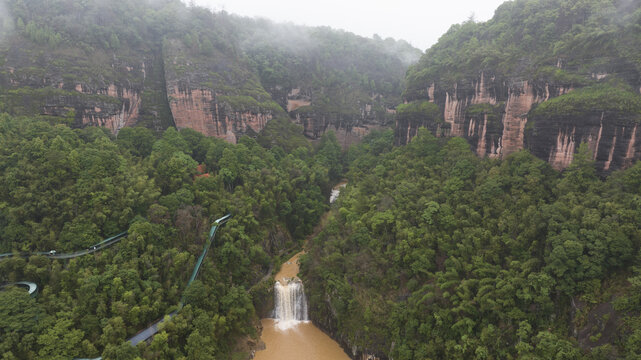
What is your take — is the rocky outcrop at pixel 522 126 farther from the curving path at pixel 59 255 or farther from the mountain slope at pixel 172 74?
the curving path at pixel 59 255

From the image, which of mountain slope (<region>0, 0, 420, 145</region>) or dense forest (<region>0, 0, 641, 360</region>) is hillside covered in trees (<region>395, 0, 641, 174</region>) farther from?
mountain slope (<region>0, 0, 420, 145</region>)

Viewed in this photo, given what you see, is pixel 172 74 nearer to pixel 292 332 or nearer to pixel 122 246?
pixel 122 246

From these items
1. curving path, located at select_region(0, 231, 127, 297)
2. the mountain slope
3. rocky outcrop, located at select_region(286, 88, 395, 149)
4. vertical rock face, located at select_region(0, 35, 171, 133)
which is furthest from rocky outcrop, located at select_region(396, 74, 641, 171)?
vertical rock face, located at select_region(0, 35, 171, 133)

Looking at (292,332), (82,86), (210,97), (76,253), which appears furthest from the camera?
(210,97)

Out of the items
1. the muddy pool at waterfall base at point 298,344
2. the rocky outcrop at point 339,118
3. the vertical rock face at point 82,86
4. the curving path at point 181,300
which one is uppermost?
the vertical rock face at point 82,86

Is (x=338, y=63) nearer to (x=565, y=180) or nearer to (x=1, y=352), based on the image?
(x=565, y=180)

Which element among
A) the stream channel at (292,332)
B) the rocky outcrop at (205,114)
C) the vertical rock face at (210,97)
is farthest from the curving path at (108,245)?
the vertical rock face at (210,97)

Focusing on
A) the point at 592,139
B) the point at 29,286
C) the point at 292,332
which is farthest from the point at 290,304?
the point at 592,139
